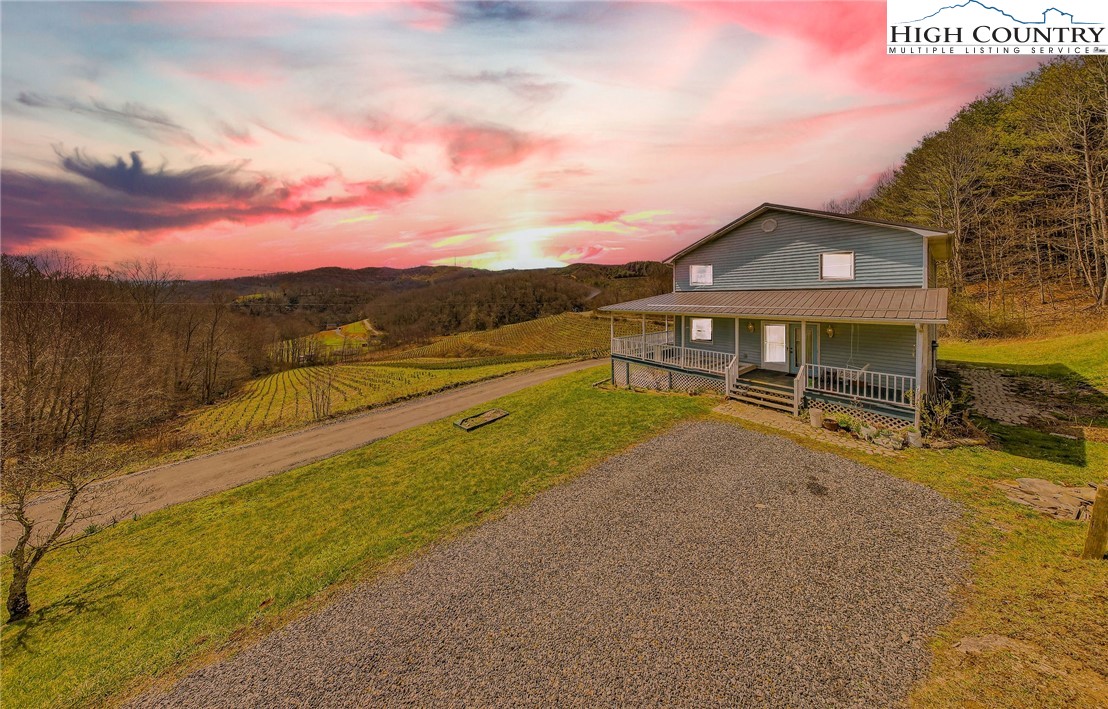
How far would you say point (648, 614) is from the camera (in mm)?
5301

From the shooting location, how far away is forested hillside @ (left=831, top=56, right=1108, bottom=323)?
22.6 m

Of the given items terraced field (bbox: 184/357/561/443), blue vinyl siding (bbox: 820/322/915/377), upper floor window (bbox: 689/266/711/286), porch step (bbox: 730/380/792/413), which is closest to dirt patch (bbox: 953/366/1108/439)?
blue vinyl siding (bbox: 820/322/915/377)

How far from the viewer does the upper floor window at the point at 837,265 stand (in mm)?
14641

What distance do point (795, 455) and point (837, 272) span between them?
9304 mm

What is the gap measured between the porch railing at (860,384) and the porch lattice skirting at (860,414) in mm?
411

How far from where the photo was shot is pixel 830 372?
1377 centimetres

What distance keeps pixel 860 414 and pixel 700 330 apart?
24.8 ft

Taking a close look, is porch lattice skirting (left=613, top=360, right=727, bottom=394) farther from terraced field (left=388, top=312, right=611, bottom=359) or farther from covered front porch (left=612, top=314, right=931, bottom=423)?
terraced field (left=388, top=312, right=611, bottom=359)

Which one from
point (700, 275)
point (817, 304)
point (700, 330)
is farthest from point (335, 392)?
point (817, 304)

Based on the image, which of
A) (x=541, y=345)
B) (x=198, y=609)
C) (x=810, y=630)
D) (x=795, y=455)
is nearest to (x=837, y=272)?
(x=795, y=455)

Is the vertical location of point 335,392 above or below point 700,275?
below

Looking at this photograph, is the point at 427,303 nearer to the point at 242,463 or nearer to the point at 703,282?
the point at 242,463

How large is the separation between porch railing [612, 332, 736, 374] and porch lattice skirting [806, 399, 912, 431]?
10.7ft

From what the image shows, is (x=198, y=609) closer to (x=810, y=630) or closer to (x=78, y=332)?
(x=810, y=630)
